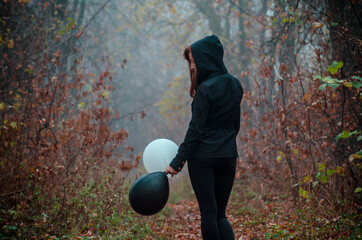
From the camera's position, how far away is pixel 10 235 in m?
3.96

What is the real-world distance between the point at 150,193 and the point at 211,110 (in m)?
0.88

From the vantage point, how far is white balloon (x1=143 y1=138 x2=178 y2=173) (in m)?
3.34

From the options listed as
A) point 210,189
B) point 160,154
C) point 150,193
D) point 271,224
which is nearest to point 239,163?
point 271,224

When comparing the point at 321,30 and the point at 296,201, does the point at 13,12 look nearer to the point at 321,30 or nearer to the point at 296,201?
the point at 321,30

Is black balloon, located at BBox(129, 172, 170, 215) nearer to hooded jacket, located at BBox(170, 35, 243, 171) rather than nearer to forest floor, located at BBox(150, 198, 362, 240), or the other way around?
hooded jacket, located at BBox(170, 35, 243, 171)

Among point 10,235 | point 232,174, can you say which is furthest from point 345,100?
point 10,235

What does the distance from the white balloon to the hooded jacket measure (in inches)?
13.2

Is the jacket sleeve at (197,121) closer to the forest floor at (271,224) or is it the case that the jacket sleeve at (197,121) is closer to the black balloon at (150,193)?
the black balloon at (150,193)

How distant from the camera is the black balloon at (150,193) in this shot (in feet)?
9.91

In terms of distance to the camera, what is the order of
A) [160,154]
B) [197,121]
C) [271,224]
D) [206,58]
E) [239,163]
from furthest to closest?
[239,163] < [271,224] < [160,154] < [206,58] < [197,121]

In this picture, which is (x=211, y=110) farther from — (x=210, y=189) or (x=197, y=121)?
(x=210, y=189)

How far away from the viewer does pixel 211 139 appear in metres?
2.97

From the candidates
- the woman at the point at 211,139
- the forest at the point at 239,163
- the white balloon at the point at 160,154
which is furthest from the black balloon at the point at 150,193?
the forest at the point at 239,163

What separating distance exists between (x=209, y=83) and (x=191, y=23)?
47.3 ft
